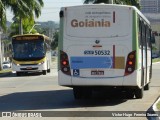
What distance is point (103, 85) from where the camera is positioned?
1697 cm

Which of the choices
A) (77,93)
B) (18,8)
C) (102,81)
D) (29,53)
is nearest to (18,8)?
(18,8)

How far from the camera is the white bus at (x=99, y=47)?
16.8m

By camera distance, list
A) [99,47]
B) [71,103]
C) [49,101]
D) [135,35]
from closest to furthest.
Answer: [135,35] < [99,47] < [71,103] < [49,101]

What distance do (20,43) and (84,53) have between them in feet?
78.2

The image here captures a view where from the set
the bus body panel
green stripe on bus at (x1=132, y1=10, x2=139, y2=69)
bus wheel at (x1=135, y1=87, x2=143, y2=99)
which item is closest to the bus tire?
bus wheel at (x1=135, y1=87, x2=143, y2=99)

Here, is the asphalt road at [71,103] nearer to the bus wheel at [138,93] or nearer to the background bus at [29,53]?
the bus wheel at [138,93]

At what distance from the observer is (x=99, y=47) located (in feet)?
55.7

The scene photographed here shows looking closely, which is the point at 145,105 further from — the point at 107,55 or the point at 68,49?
the point at 68,49

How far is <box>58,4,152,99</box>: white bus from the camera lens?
55.2 ft

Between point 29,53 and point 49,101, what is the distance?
2231 cm

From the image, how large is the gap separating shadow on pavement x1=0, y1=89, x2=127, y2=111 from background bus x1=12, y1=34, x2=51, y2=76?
18624 mm

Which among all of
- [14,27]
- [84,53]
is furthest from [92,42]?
[14,27]

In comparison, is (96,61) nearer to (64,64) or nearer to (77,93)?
(64,64)

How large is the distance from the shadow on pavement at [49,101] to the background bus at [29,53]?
18.6 m
